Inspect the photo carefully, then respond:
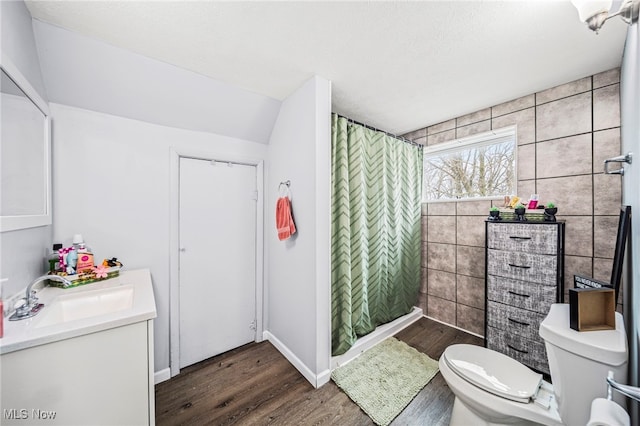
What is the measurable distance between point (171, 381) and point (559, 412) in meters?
2.43

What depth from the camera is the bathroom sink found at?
47.3 inches

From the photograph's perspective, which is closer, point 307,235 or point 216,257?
point 307,235

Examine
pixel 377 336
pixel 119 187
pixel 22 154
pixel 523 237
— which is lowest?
pixel 377 336

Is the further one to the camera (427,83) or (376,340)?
(376,340)

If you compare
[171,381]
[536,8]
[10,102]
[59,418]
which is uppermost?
[536,8]

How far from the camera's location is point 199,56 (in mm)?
1568

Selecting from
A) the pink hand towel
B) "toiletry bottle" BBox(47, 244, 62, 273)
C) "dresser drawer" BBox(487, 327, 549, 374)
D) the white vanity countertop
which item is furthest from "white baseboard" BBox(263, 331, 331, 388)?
"toiletry bottle" BBox(47, 244, 62, 273)

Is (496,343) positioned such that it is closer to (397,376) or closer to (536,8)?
(397,376)

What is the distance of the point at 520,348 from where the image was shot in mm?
1844

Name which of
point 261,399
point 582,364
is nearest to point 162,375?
point 261,399

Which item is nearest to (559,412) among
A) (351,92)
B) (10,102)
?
(351,92)

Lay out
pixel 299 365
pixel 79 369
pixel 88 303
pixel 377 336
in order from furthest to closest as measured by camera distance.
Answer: pixel 377 336 → pixel 299 365 → pixel 88 303 → pixel 79 369

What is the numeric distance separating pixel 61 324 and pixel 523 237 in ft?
9.23

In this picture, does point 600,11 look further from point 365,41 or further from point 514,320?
point 514,320
